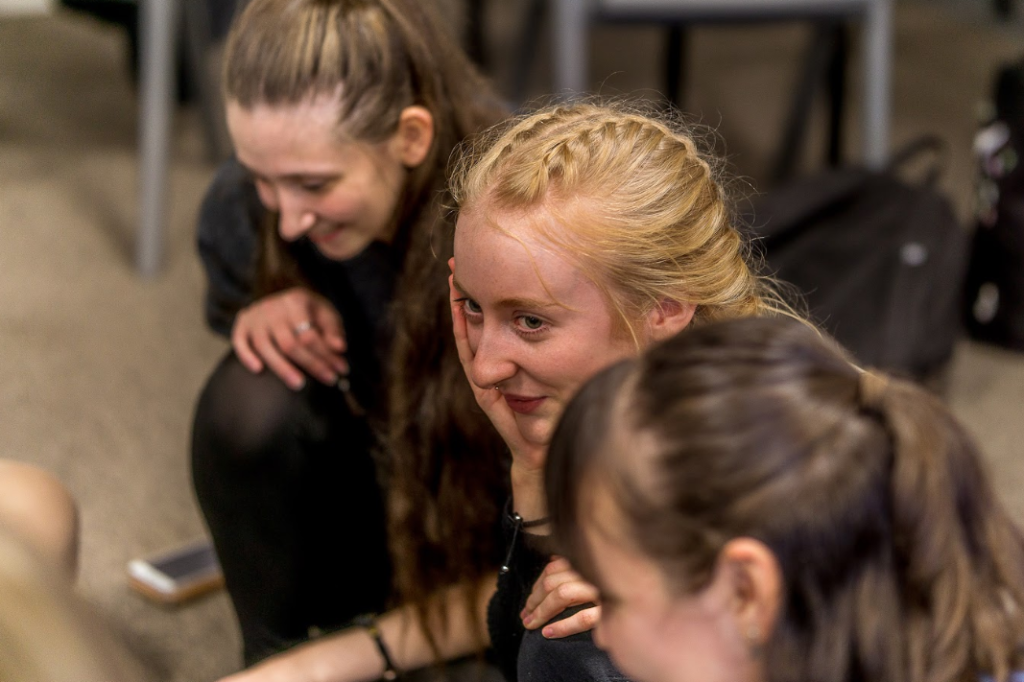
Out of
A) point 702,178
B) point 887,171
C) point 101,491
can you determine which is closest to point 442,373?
point 702,178

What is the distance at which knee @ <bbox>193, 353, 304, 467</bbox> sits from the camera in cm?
111

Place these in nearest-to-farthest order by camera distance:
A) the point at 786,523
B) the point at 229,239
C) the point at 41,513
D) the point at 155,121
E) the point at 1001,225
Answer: the point at 786,523, the point at 41,513, the point at 229,239, the point at 1001,225, the point at 155,121

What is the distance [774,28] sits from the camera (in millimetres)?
3291

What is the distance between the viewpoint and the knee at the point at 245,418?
3.66 ft

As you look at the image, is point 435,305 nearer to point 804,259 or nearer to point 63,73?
point 804,259

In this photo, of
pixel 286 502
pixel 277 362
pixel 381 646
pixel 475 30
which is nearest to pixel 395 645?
pixel 381 646

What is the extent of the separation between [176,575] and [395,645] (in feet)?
1.47

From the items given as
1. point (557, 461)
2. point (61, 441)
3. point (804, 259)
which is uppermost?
point (557, 461)

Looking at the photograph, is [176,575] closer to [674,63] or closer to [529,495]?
[529,495]

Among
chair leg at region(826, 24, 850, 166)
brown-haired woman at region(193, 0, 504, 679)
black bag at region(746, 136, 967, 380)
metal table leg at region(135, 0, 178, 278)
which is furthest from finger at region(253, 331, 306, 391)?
chair leg at region(826, 24, 850, 166)

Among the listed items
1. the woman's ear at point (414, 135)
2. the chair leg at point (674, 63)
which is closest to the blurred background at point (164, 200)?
the chair leg at point (674, 63)

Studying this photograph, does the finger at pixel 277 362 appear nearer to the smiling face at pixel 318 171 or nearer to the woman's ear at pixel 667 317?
the smiling face at pixel 318 171

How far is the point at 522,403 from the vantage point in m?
0.85

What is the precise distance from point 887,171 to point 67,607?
148 centimetres
